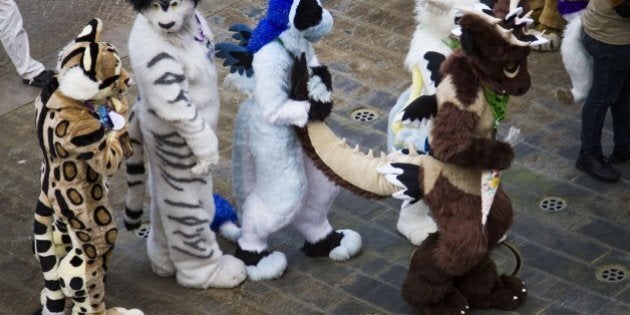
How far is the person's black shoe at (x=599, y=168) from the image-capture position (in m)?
8.41

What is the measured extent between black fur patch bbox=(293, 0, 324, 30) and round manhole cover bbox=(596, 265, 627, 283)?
239 cm

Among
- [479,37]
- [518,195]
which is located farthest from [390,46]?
[479,37]

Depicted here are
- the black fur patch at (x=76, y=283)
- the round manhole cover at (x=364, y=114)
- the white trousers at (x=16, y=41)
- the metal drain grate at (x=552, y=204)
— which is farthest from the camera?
the white trousers at (x=16, y=41)

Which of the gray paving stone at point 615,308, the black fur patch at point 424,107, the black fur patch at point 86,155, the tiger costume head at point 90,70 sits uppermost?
the tiger costume head at point 90,70

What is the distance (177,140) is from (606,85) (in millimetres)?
3014

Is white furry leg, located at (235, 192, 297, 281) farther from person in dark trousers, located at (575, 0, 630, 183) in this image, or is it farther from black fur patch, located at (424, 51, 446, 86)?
person in dark trousers, located at (575, 0, 630, 183)

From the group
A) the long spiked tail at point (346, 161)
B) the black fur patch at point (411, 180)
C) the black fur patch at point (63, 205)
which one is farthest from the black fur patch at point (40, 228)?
the black fur patch at point (411, 180)

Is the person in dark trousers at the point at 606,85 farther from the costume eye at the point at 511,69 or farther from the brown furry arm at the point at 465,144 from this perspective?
the brown furry arm at the point at 465,144

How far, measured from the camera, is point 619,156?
8.61 meters

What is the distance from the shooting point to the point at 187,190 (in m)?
7.09

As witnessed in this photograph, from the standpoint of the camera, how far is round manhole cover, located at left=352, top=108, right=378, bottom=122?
9.23 metres

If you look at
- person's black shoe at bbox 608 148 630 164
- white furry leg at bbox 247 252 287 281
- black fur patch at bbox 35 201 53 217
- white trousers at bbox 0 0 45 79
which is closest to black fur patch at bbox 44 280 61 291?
black fur patch at bbox 35 201 53 217

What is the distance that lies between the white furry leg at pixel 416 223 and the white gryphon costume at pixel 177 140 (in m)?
1.12

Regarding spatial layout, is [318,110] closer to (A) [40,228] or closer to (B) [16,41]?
(A) [40,228]
